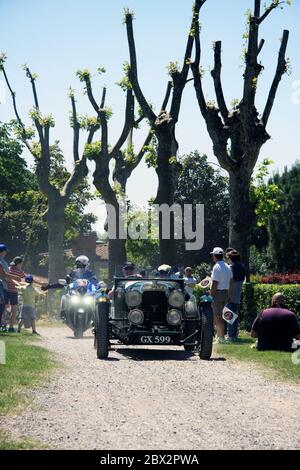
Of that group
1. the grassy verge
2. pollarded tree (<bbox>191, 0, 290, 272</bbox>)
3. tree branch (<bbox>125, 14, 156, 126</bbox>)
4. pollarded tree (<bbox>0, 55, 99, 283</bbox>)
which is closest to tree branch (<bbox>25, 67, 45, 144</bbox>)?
pollarded tree (<bbox>0, 55, 99, 283</bbox>)

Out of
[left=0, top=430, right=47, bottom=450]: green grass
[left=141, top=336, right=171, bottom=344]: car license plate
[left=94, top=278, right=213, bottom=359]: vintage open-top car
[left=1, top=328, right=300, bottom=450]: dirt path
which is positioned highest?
[left=94, top=278, right=213, bottom=359]: vintage open-top car

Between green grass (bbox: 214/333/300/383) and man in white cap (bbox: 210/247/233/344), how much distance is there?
2.38ft

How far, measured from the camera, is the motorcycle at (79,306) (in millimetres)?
21922

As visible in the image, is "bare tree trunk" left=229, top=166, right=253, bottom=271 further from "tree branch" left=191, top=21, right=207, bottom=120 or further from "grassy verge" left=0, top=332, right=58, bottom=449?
"grassy verge" left=0, top=332, right=58, bottom=449

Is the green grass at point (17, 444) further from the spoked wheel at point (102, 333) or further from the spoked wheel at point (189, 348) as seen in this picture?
the spoked wheel at point (189, 348)

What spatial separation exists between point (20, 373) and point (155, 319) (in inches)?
146

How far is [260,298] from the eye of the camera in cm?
2159

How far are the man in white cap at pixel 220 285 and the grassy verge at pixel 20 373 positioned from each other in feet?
11.9

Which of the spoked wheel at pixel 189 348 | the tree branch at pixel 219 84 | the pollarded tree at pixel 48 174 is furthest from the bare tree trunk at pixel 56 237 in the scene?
the spoked wheel at pixel 189 348

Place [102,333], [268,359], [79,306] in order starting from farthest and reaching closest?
[79,306] < [102,333] < [268,359]

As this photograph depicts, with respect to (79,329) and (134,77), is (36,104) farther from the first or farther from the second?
(79,329)

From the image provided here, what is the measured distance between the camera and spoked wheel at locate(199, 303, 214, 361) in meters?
15.0

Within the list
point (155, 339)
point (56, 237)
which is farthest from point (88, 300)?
point (56, 237)

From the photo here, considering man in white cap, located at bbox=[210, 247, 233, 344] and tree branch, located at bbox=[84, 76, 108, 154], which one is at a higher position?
tree branch, located at bbox=[84, 76, 108, 154]
